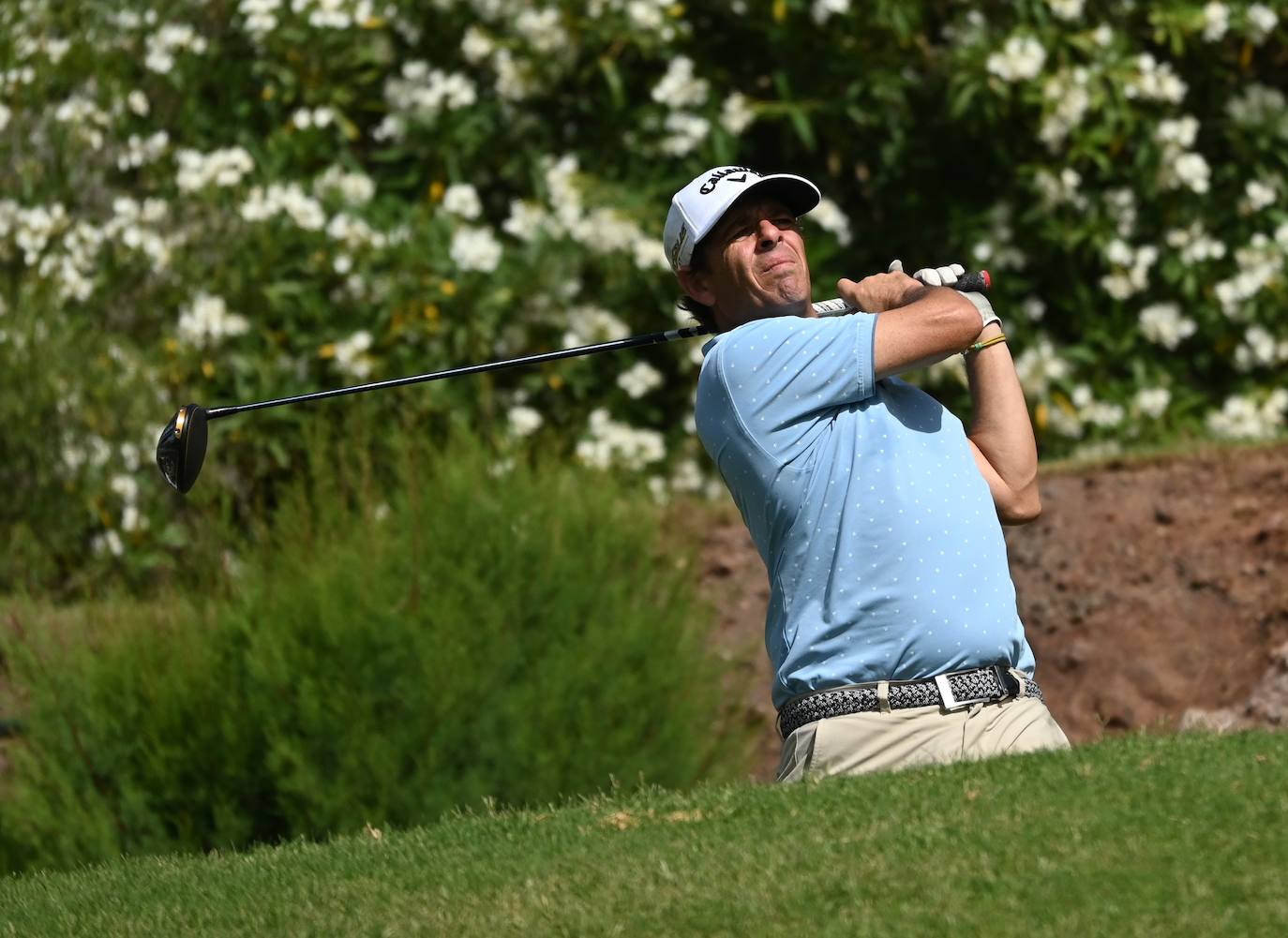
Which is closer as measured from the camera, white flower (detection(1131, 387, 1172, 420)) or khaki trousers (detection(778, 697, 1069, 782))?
khaki trousers (detection(778, 697, 1069, 782))

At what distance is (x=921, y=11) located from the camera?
10273 mm

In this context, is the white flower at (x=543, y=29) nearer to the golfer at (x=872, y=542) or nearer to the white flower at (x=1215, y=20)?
the white flower at (x=1215, y=20)

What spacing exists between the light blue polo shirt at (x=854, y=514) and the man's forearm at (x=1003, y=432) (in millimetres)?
278

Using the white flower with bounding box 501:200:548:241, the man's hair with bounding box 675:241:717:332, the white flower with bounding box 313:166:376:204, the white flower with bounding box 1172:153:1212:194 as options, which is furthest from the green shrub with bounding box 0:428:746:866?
the white flower with bounding box 1172:153:1212:194

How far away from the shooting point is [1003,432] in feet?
16.2

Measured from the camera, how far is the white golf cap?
484 cm

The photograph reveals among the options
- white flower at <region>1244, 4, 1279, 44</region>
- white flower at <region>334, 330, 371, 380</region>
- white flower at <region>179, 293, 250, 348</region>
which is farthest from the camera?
white flower at <region>1244, 4, 1279, 44</region>

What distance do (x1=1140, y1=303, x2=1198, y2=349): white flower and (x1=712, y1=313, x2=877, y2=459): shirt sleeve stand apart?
5.95 metres

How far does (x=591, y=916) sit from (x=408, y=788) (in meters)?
3.40

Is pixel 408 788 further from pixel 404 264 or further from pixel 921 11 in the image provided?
pixel 921 11

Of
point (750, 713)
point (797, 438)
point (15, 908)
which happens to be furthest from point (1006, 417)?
point (750, 713)

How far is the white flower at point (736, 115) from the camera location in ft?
33.1

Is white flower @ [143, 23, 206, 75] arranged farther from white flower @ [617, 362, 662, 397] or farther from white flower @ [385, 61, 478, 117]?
white flower @ [617, 362, 662, 397]

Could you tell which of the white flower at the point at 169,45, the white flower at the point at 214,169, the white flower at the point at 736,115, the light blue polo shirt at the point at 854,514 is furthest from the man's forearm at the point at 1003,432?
the white flower at the point at 169,45
